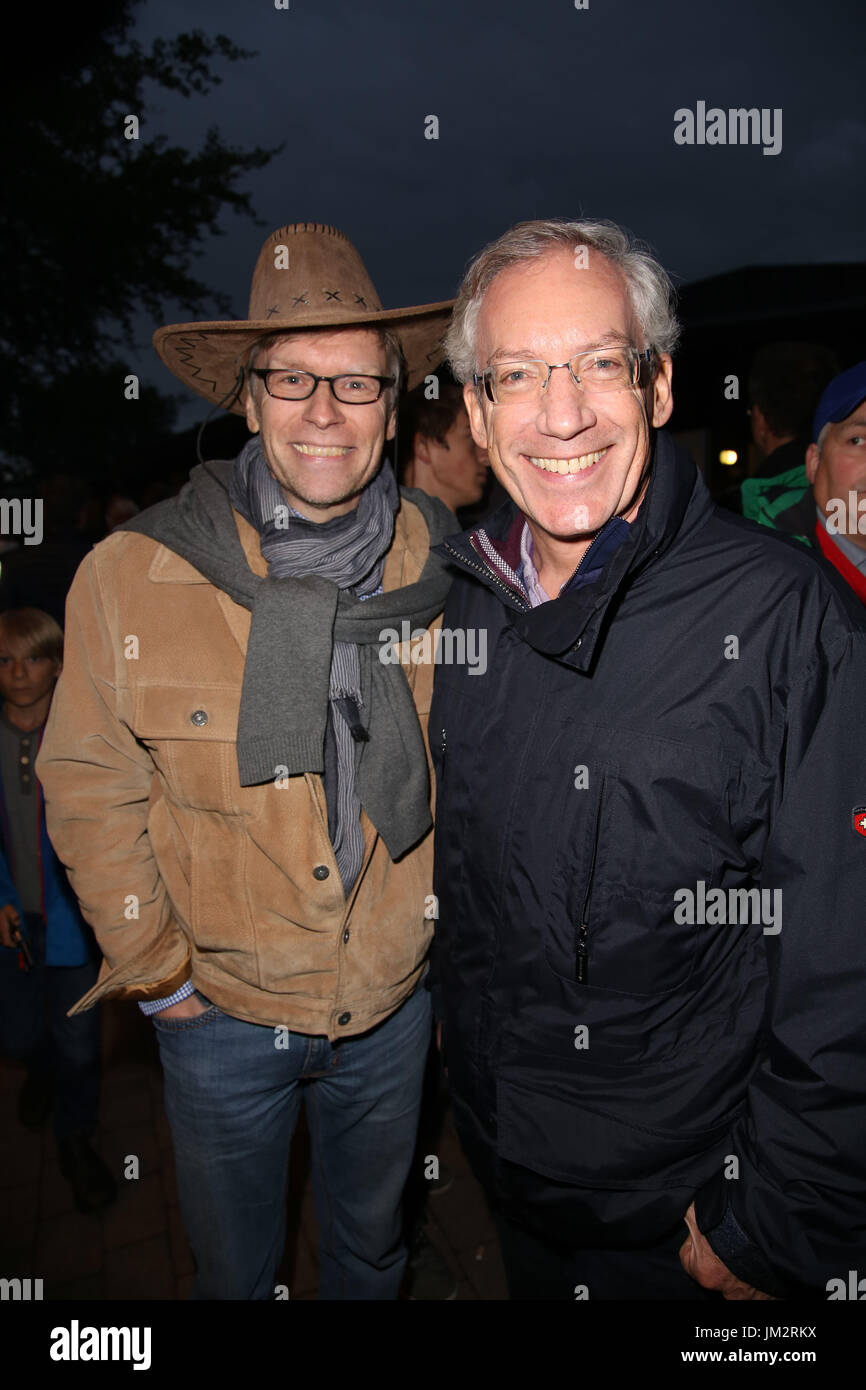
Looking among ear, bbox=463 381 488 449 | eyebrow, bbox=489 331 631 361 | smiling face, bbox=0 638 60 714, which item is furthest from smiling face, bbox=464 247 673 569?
smiling face, bbox=0 638 60 714

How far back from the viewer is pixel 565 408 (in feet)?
4.86

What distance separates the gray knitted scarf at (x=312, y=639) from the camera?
1.74m

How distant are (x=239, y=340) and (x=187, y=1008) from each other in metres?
1.77

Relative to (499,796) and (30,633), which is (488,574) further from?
(30,633)

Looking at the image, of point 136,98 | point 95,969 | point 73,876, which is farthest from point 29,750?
point 136,98

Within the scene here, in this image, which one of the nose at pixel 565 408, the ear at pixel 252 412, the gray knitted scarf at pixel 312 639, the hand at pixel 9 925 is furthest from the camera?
the hand at pixel 9 925

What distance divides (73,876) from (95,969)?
4.85 ft

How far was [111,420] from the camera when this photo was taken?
9945 mm

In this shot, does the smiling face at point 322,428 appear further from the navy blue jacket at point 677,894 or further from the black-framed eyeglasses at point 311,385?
the navy blue jacket at point 677,894

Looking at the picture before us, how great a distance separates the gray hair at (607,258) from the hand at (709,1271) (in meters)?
1.84

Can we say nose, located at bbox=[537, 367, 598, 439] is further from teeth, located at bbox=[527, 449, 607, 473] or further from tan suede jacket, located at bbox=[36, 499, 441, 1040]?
tan suede jacket, located at bbox=[36, 499, 441, 1040]

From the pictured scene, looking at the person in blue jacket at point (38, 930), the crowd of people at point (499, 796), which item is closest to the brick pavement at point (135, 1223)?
the person in blue jacket at point (38, 930)

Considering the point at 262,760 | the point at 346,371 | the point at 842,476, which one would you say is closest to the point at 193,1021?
the point at 262,760
